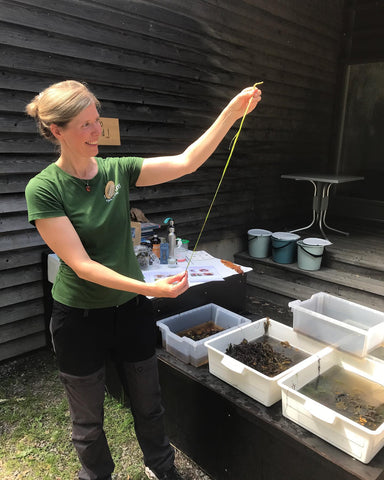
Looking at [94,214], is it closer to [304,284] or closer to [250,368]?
[250,368]

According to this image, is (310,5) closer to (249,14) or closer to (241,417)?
(249,14)

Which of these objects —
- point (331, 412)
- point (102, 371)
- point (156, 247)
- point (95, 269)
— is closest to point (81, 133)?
point (95, 269)

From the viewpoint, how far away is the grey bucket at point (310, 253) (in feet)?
14.9

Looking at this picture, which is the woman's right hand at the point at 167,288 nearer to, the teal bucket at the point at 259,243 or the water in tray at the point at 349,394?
the water in tray at the point at 349,394

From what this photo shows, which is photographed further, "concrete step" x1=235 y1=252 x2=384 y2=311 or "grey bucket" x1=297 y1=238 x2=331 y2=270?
"grey bucket" x1=297 y1=238 x2=331 y2=270

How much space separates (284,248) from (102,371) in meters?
3.42

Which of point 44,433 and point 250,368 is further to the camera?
point 44,433

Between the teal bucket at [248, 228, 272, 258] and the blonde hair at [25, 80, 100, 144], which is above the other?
the blonde hair at [25, 80, 100, 144]

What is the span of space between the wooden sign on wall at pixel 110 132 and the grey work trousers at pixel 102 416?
89.9 inches

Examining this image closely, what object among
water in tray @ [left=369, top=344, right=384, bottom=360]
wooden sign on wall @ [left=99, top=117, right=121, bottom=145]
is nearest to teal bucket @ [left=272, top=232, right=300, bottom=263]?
wooden sign on wall @ [left=99, top=117, right=121, bottom=145]

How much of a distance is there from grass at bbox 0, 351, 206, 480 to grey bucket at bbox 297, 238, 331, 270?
2.74 metres

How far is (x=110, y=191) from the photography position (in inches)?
66.2

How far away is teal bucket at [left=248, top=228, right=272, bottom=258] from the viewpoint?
5039mm

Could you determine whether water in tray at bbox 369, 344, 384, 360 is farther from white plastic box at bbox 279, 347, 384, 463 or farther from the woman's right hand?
the woman's right hand
